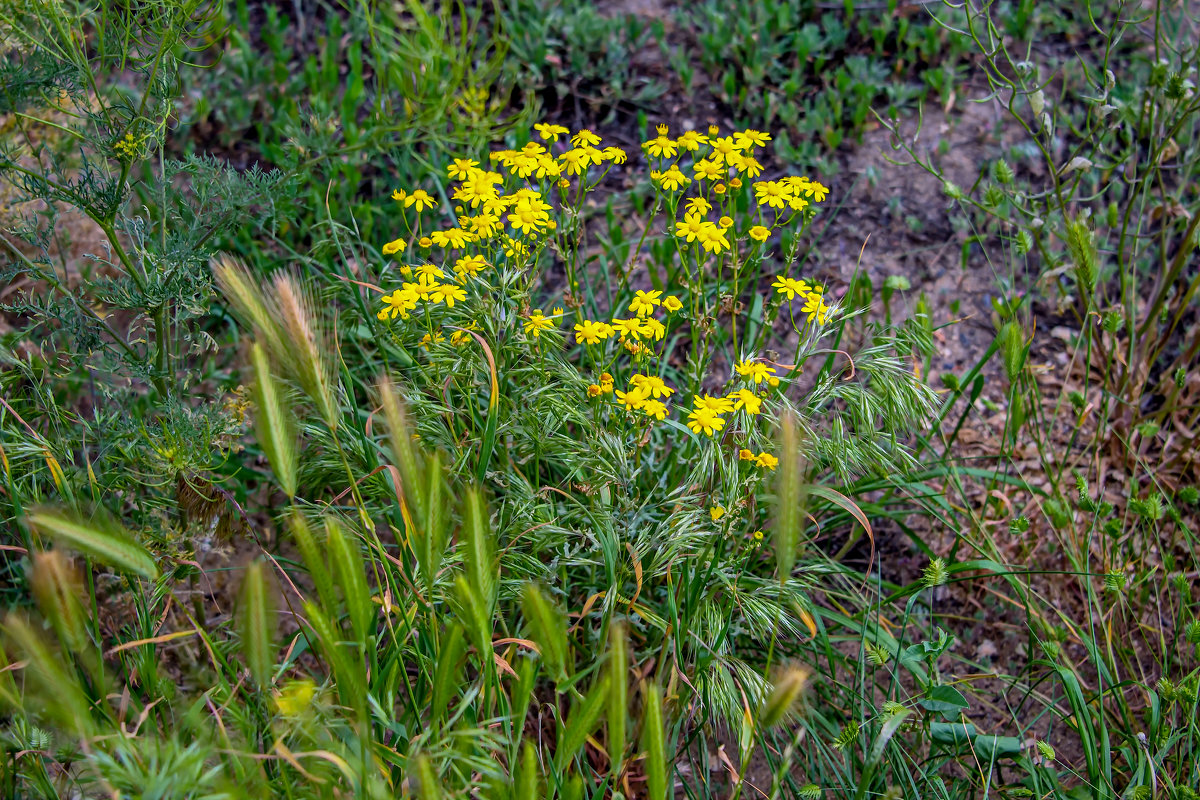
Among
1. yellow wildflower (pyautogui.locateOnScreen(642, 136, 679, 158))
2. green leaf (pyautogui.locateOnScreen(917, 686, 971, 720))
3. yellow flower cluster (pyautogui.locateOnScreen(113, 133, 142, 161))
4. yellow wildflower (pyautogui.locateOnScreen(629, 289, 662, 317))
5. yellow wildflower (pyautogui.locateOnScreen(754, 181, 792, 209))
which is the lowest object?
green leaf (pyautogui.locateOnScreen(917, 686, 971, 720))

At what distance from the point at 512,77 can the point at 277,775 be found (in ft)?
8.99

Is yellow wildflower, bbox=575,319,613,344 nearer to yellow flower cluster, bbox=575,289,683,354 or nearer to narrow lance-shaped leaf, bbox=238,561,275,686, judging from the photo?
yellow flower cluster, bbox=575,289,683,354

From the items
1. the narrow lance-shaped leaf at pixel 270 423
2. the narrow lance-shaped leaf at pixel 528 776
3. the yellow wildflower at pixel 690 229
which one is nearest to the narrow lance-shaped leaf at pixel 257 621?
the narrow lance-shaped leaf at pixel 270 423

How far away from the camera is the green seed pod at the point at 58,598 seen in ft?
4.38

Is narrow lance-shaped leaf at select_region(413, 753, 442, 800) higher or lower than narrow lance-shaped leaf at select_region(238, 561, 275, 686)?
lower

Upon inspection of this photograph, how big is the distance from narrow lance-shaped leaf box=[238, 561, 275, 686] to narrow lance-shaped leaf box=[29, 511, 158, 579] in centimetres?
21

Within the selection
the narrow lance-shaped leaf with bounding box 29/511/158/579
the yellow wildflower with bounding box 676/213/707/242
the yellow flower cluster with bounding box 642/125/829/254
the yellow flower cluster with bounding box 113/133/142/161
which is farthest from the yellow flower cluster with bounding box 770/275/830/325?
the yellow flower cluster with bounding box 113/133/142/161

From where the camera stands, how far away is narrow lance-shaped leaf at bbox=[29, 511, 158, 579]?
141 cm

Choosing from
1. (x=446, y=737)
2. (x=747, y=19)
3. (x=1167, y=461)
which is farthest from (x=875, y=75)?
(x=446, y=737)

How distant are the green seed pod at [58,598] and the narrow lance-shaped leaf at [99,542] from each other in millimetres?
37

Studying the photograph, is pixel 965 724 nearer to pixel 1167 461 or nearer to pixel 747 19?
pixel 1167 461

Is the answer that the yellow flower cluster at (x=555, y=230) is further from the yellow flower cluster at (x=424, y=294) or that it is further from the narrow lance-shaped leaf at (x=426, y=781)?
the narrow lance-shaped leaf at (x=426, y=781)

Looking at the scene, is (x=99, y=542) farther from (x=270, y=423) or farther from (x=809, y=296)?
(x=809, y=296)

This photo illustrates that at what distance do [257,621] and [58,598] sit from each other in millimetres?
297
